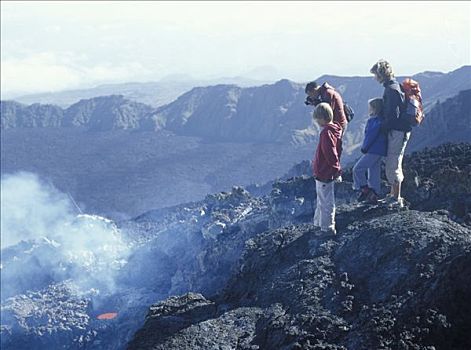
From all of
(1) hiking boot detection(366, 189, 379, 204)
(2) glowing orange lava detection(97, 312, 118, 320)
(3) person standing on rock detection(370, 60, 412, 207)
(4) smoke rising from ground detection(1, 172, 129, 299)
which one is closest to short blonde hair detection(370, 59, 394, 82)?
(3) person standing on rock detection(370, 60, 412, 207)

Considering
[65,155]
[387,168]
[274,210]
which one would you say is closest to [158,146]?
[65,155]

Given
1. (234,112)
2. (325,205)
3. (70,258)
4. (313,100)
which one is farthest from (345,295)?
(234,112)

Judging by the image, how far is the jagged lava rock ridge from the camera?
7695 mm

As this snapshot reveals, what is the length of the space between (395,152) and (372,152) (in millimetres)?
453

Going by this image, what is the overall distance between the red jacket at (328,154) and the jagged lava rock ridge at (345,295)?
4.87 feet

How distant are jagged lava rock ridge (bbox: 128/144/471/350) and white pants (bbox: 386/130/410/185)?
2.61 ft

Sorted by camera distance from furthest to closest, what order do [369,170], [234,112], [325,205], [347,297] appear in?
[234,112]
[369,170]
[325,205]
[347,297]

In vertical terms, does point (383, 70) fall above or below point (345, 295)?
above

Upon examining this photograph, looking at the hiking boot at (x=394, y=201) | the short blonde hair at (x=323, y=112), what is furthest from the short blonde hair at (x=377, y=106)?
the hiking boot at (x=394, y=201)

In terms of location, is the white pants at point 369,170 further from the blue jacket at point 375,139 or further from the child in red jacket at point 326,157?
the child in red jacket at point 326,157

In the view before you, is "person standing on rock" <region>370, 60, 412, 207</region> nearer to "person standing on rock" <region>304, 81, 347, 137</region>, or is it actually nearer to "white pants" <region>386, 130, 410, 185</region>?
"white pants" <region>386, 130, 410, 185</region>

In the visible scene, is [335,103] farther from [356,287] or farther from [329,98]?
[356,287]

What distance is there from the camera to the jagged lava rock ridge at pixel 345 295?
25.2ft

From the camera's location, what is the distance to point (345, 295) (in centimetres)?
932
